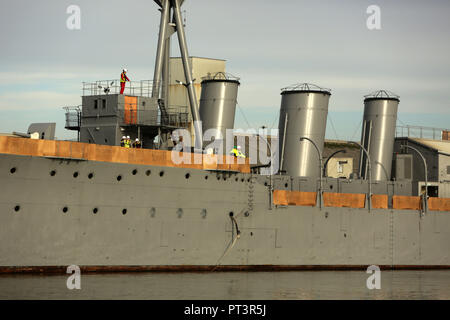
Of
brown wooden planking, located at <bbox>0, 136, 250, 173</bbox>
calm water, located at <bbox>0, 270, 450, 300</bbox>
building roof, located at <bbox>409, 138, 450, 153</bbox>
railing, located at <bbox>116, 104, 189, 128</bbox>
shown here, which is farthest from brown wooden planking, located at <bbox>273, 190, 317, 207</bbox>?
building roof, located at <bbox>409, 138, 450, 153</bbox>

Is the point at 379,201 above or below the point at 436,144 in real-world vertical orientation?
Answer: below

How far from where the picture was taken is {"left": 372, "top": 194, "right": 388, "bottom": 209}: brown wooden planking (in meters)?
41.1

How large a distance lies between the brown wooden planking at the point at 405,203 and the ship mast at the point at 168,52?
12520mm

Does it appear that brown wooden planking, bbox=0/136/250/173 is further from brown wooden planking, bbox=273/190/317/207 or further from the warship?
brown wooden planking, bbox=273/190/317/207

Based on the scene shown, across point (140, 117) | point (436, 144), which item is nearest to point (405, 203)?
point (436, 144)

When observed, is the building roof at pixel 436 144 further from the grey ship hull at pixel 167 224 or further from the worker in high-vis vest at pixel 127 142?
the worker in high-vis vest at pixel 127 142

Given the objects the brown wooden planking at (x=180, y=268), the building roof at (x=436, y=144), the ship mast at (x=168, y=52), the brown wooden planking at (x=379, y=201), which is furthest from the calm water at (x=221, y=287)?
the building roof at (x=436, y=144)

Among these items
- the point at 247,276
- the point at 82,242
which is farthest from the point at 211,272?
the point at 82,242

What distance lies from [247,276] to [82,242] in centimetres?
782

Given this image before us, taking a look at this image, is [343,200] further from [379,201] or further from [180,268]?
[180,268]

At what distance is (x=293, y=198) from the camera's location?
1484 inches

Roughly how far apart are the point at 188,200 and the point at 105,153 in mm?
4737
